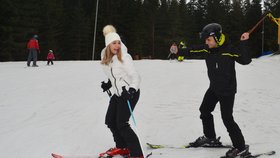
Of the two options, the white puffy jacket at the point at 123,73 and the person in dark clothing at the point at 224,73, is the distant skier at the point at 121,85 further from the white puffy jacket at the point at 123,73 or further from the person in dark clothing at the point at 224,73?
the person in dark clothing at the point at 224,73

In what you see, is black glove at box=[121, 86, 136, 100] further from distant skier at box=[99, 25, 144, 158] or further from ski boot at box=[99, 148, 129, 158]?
ski boot at box=[99, 148, 129, 158]

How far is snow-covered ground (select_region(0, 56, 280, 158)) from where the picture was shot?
591cm

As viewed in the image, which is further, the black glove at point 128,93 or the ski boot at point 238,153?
the ski boot at point 238,153

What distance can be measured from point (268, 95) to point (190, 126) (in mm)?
4708

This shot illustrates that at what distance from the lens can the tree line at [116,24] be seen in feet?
159

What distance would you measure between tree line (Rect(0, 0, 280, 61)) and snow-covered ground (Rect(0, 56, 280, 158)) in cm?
3213

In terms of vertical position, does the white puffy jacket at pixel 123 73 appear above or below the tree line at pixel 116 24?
below

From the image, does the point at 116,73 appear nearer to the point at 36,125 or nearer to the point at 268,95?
the point at 36,125

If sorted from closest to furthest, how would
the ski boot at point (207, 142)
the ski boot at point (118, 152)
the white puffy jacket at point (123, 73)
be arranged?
the white puffy jacket at point (123, 73) < the ski boot at point (118, 152) < the ski boot at point (207, 142)

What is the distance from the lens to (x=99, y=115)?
8203 mm

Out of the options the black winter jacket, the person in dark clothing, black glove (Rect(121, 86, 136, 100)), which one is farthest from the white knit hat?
the black winter jacket

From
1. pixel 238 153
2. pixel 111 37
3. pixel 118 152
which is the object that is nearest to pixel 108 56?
pixel 111 37

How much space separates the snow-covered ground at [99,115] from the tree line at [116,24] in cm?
3213

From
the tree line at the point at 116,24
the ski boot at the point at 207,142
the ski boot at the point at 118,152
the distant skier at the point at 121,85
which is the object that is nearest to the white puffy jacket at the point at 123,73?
the distant skier at the point at 121,85
